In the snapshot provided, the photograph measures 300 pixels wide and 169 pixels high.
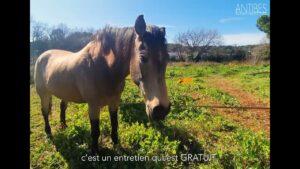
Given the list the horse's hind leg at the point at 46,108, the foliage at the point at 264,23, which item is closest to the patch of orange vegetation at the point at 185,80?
the foliage at the point at 264,23

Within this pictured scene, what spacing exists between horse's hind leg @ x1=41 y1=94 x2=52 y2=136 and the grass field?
4 centimetres

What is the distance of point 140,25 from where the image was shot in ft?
7.36

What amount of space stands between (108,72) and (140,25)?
522 mm

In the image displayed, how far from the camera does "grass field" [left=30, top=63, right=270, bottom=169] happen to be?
7.97 feet

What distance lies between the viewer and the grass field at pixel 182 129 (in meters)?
2.43

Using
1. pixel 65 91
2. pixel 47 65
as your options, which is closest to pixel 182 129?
pixel 65 91

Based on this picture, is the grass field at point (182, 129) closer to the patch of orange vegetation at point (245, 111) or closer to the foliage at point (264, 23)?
the patch of orange vegetation at point (245, 111)

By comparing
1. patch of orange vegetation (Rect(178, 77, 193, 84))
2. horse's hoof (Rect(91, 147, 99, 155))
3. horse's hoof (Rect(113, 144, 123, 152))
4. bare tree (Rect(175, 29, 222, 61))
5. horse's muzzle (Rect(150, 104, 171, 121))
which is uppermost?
bare tree (Rect(175, 29, 222, 61))

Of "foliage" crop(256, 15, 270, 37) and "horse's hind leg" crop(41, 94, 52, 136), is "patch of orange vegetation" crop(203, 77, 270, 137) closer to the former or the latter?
"foliage" crop(256, 15, 270, 37)

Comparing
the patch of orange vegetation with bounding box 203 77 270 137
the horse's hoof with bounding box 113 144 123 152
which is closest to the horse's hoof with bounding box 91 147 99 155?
the horse's hoof with bounding box 113 144 123 152

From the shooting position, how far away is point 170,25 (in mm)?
2385
